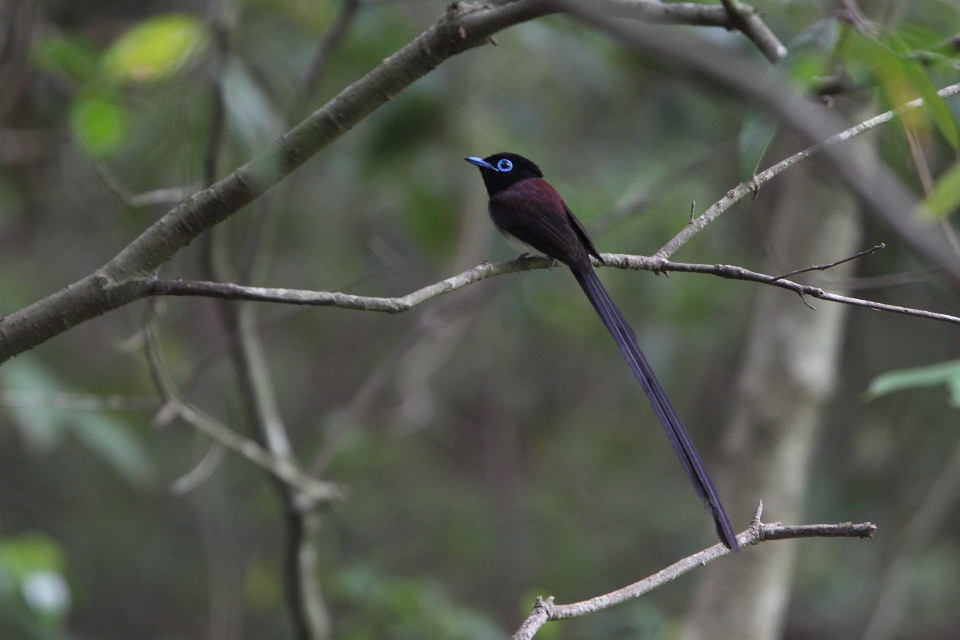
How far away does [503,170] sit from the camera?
11.1ft

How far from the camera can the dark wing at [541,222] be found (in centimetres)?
269

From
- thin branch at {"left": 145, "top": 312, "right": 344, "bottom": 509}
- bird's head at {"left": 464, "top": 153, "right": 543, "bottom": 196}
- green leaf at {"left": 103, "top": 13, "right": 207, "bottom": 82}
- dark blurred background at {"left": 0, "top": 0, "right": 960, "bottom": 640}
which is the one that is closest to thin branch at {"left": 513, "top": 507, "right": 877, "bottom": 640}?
dark blurred background at {"left": 0, "top": 0, "right": 960, "bottom": 640}

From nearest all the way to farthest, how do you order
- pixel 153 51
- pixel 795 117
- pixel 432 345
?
pixel 795 117
pixel 153 51
pixel 432 345

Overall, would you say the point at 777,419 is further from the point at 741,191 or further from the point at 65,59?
the point at 65,59

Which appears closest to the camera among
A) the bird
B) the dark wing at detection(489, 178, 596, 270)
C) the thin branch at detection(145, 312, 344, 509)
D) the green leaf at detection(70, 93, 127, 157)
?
the bird

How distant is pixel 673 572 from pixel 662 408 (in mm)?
478

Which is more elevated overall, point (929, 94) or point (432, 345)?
point (432, 345)

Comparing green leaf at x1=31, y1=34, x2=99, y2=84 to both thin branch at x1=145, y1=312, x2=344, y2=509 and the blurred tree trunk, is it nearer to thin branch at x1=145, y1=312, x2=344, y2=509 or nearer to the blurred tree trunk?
thin branch at x1=145, y1=312, x2=344, y2=509

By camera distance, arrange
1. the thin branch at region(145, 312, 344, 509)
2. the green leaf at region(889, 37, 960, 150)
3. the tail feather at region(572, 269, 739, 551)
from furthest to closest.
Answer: the thin branch at region(145, 312, 344, 509)
the tail feather at region(572, 269, 739, 551)
the green leaf at region(889, 37, 960, 150)

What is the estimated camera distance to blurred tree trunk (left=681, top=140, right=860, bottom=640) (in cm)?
327

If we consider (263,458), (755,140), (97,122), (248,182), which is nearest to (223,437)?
(263,458)

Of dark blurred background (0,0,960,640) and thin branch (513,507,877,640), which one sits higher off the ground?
dark blurred background (0,0,960,640)

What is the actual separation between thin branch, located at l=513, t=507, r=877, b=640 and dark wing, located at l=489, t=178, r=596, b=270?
1092mm

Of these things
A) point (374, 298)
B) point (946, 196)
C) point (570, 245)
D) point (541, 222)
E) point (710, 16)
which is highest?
point (541, 222)
